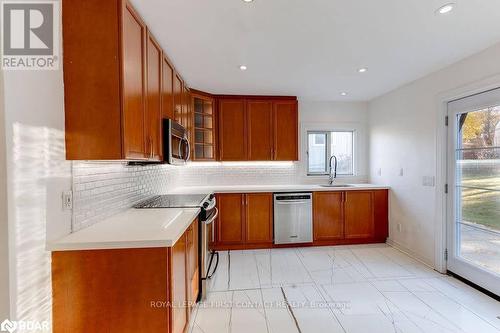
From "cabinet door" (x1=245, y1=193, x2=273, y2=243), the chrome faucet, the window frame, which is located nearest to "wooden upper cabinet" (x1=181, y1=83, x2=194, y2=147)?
"cabinet door" (x1=245, y1=193, x2=273, y2=243)

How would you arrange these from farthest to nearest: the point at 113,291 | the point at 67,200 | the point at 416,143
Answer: the point at 416,143 → the point at 67,200 → the point at 113,291

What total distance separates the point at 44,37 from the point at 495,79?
3467mm

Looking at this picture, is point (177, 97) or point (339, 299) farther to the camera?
point (177, 97)

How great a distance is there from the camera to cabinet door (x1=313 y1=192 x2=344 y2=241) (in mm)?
3773

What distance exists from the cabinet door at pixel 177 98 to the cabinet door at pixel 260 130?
1.25 meters

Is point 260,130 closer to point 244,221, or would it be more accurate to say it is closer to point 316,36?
point 244,221

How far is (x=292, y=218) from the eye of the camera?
3688 millimetres

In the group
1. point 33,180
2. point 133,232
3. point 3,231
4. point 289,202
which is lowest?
point 289,202

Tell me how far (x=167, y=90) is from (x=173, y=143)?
529 mm

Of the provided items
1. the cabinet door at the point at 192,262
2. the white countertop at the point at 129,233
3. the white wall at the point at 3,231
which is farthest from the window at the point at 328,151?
the white wall at the point at 3,231

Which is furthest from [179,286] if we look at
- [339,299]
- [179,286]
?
[339,299]

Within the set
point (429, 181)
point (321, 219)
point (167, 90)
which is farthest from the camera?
point (321, 219)

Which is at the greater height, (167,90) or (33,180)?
(167,90)

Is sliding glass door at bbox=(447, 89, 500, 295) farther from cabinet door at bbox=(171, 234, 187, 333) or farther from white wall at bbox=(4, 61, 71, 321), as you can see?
white wall at bbox=(4, 61, 71, 321)
